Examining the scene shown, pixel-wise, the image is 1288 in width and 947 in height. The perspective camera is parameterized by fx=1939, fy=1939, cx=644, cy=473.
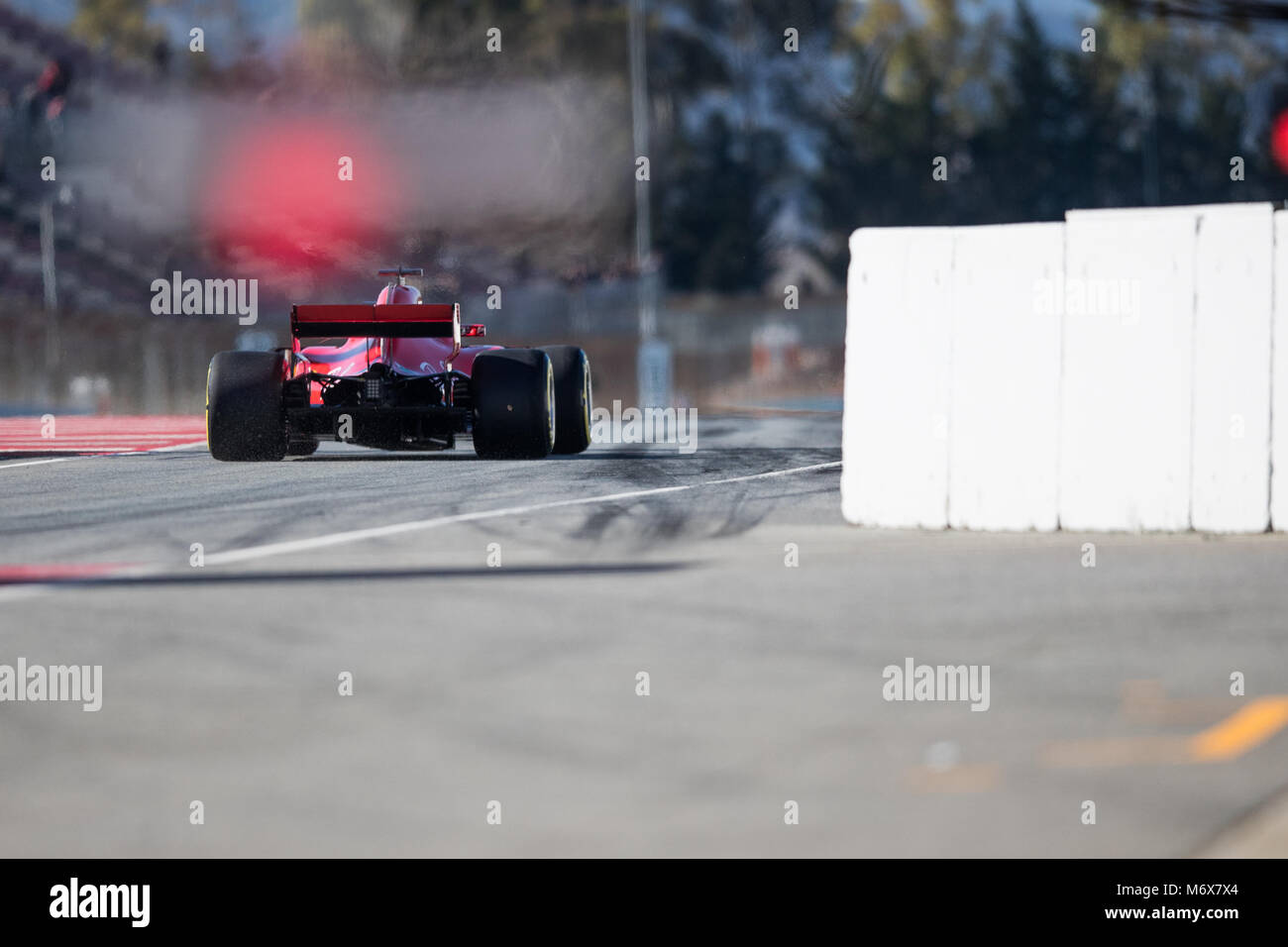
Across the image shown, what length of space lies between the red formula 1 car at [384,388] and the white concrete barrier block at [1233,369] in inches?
233

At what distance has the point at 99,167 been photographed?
173 ft

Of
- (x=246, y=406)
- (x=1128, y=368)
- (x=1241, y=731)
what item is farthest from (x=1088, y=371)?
(x=246, y=406)

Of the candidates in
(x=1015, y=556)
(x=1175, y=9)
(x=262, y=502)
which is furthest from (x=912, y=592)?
(x=1175, y=9)

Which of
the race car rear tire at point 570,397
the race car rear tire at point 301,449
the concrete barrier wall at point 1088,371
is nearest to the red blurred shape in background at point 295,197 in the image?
the race car rear tire at point 301,449

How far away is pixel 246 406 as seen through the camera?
15.2 m

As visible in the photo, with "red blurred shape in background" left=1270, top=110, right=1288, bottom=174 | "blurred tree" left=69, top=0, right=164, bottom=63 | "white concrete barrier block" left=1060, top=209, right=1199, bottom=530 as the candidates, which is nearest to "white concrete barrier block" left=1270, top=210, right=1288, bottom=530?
"white concrete barrier block" left=1060, top=209, right=1199, bottom=530

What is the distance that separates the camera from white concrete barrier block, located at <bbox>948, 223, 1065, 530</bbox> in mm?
10523

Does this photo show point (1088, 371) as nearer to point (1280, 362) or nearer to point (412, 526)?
point (1280, 362)

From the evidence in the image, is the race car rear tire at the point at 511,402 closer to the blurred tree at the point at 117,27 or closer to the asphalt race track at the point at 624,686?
the asphalt race track at the point at 624,686

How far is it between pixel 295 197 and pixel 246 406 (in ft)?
109

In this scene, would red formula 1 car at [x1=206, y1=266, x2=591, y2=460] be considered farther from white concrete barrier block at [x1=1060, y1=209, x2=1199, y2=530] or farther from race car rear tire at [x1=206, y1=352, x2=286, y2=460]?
white concrete barrier block at [x1=1060, y1=209, x2=1199, y2=530]

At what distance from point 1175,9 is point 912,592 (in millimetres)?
8233

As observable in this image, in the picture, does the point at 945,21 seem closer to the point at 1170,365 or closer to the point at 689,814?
the point at 1170,365

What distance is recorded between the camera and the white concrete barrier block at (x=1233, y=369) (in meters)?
10.3
